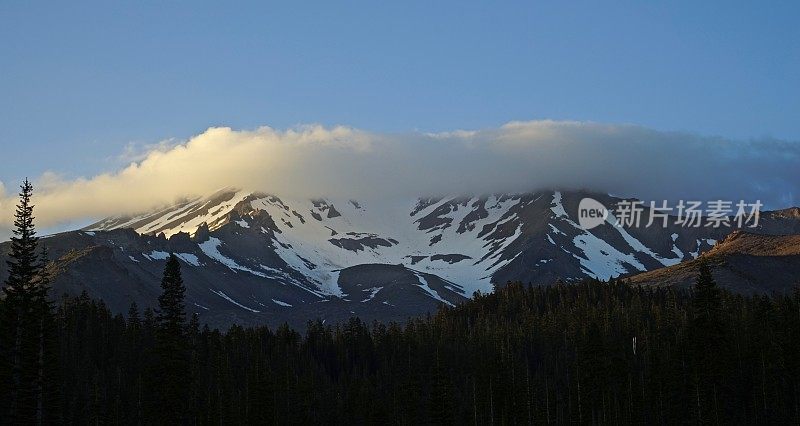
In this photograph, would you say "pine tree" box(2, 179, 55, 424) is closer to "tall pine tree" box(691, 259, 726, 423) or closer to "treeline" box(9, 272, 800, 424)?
"treeline" box(9, 272, 800, 424)

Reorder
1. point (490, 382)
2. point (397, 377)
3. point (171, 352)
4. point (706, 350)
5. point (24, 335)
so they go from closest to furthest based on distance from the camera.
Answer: point (24, 335) → point (171, 352) → point (706, 350) → point (490, 382) → point (397, 377)

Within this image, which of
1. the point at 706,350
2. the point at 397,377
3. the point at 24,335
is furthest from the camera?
the point at 397,377

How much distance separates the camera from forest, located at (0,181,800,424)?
83.0 metres

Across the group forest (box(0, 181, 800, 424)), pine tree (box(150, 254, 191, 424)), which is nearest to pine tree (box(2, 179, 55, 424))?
forest (box(0, 181, 800, 424))

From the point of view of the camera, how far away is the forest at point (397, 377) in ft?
272

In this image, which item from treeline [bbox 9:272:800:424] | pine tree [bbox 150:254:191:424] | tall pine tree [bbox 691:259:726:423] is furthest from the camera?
treeline [bbox 9:272:800:424]

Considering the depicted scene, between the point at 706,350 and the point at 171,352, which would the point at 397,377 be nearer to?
the point at 706,350

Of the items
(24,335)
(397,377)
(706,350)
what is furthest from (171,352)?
(397,377)

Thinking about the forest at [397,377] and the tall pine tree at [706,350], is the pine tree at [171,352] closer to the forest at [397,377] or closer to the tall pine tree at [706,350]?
the forest at [397,377]

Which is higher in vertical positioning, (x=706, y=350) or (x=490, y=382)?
(x=706, y=350)

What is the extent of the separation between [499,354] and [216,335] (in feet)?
182

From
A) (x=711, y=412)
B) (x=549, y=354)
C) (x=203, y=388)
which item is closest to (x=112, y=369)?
(x=203, y=388)

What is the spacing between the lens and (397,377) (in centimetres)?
18338

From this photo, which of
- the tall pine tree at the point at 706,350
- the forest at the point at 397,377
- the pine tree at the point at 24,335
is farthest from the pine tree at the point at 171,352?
the tall pine tree at the point at 706,350
